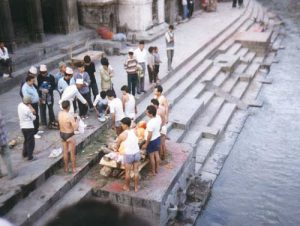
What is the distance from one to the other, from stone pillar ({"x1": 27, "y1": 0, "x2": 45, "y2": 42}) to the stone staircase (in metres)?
5.77

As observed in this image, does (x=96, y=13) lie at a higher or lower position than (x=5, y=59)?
higher

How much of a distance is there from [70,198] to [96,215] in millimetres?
641

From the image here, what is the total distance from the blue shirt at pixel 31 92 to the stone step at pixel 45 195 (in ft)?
5.58

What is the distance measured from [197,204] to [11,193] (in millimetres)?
4263

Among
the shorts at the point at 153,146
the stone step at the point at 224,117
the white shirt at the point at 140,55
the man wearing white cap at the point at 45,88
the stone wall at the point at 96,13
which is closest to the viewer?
the shorts at the point at 153,146

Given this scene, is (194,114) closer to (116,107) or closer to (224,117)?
(224,117)

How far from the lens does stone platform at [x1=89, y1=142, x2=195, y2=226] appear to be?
7.93 metres

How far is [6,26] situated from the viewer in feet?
47.0

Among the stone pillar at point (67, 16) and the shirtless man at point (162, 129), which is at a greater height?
the stone pillar at point (67, 16)

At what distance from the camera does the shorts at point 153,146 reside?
8320 millimetres

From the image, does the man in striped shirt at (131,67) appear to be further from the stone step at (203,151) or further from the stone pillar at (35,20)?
the stone pillar at (35,20)

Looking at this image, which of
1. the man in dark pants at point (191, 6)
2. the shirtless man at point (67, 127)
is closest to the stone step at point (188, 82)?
the shirtless man at point (67, 127)

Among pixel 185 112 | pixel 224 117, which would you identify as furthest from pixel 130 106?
pixel 224 117

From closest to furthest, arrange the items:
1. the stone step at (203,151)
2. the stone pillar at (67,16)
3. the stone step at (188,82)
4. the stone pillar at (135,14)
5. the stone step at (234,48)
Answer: the stone step at (203,151)
the stone step at (188,82)
the stone pillar at (67,16)
the stone pillar at (135,14)
the stone step at (234,48)
